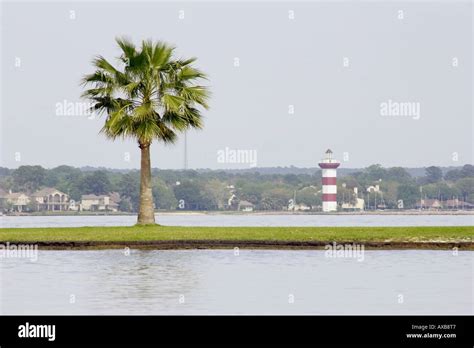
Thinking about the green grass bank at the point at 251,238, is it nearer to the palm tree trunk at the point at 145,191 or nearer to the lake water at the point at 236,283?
the lake water at the point at 236,283

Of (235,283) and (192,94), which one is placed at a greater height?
(192,94)

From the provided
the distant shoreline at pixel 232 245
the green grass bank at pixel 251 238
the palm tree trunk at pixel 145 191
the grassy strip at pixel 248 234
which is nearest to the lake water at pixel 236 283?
the distant shoreline at pixel 232 245

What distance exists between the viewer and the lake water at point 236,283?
88.3 feet

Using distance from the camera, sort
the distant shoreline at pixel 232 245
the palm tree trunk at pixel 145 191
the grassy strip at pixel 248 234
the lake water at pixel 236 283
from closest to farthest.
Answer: the lake water at pixel 236 283
the distant shoreline at pixel 232 245
the grassy strip at pixel 248 234
the palm tree trunk at pixel 145 191

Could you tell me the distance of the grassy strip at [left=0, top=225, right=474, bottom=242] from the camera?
1807 inches

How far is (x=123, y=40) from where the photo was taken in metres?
52.3

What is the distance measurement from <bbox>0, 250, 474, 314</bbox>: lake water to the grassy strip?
2.44m

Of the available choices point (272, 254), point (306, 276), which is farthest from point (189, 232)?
point (306, 276)

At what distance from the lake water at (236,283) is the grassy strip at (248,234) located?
8.01ft

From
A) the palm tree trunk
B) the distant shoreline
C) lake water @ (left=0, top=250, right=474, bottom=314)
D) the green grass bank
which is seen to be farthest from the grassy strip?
lake water @ (left=0, top=250, right=474, bottom=314)

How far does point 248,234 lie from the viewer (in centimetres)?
4853


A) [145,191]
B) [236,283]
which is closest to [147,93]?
[145,191]
